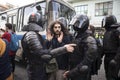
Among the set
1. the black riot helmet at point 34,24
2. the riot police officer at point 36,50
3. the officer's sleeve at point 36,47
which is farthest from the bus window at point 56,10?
the officer's sleeve at point 36,47

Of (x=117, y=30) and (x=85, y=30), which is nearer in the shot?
(x=85, y=30)

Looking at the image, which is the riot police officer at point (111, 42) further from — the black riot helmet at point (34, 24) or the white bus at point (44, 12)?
the white bus at point (44, 12)

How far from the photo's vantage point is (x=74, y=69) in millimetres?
3414

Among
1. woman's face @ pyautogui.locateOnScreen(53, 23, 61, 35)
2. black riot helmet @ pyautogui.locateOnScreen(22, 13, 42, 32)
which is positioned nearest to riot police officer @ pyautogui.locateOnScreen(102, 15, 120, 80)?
woman's face @ pyautogui.locateOnScreen(53, 23, 61, 35)

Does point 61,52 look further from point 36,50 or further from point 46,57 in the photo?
point 36,50

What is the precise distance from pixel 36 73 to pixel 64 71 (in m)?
0.65

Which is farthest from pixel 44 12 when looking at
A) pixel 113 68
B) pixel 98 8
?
pixel 98 8

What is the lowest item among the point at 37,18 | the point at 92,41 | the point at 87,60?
the point at 87,60

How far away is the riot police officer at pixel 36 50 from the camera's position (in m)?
3.32

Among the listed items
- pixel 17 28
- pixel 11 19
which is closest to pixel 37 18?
pixel 17 28

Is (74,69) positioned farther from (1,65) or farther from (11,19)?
(11,19)

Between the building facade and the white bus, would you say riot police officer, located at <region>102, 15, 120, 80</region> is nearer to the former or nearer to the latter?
the white bus

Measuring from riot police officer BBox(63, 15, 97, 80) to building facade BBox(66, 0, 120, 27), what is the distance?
21101mm

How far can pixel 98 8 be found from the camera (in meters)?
26.4
